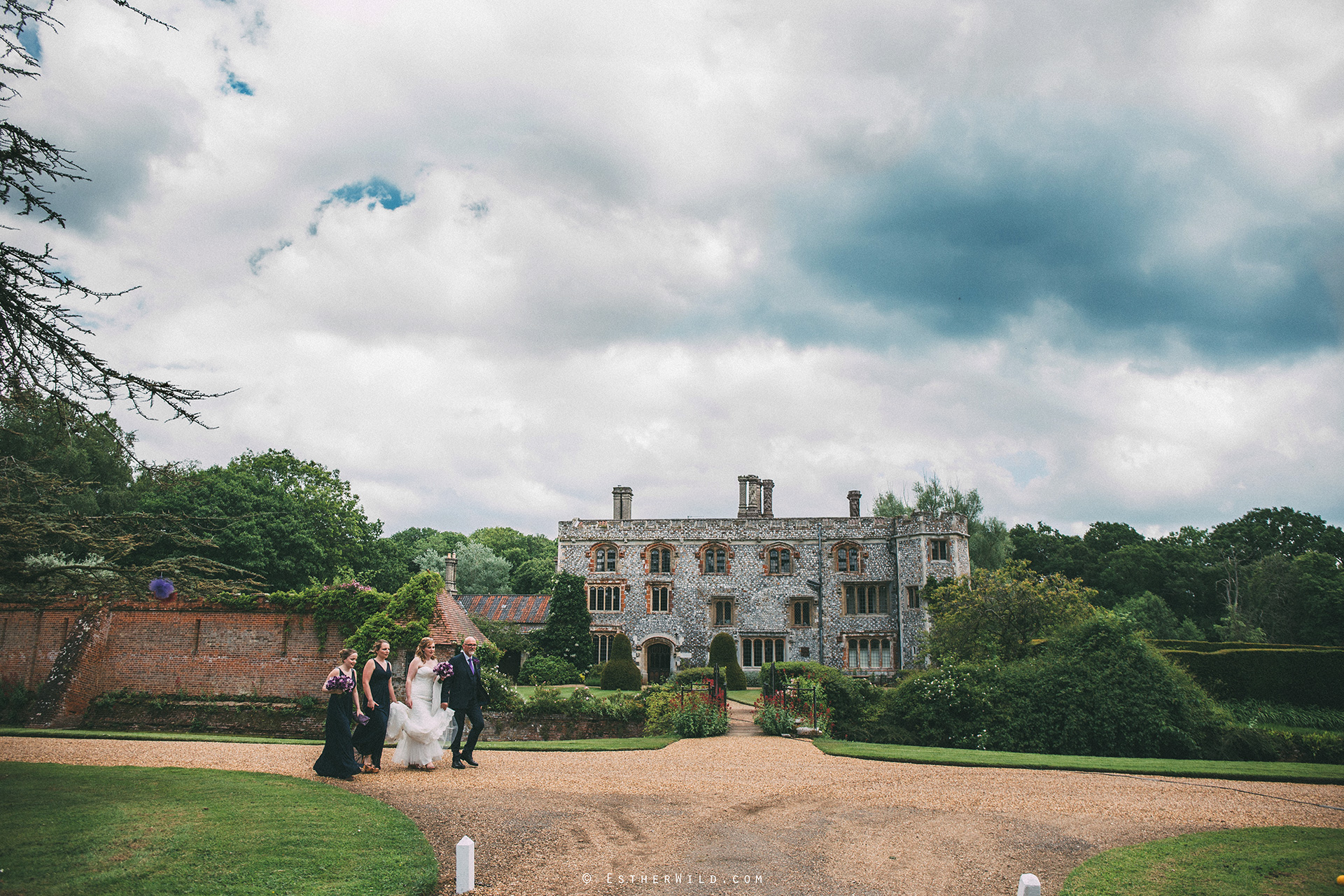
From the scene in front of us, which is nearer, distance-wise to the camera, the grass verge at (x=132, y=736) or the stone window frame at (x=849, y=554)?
the grass verge at (x=132, y=736)

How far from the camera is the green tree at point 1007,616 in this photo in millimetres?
19484

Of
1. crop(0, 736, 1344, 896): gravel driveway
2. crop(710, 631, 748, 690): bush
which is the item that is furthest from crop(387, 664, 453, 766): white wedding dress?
crop(710, 631, 748, 690): bush

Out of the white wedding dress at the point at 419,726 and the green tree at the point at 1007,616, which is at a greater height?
the green tree at the point at 1007,616

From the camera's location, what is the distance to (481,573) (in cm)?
5725

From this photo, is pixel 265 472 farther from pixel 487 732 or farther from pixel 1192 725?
pixel 1192 725

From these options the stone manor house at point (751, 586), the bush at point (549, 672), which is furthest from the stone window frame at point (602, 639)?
the bush at point (549, 672)

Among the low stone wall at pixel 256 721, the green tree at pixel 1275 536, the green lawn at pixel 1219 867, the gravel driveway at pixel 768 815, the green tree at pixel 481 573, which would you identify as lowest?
the low stone wall at pixel 256 721

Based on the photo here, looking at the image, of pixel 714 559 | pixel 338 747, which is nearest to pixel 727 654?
pixel 714 559

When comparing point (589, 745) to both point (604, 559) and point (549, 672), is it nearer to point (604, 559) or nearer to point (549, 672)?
point (549, 672)

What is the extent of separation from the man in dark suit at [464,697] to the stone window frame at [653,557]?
26293mm

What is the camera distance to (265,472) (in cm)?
3466

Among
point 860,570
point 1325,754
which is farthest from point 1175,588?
point 1325,754

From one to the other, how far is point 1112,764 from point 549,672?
2302 centimetres

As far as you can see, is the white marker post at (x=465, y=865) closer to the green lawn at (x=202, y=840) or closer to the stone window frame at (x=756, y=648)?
the green lawn at (x=202, y=840)
